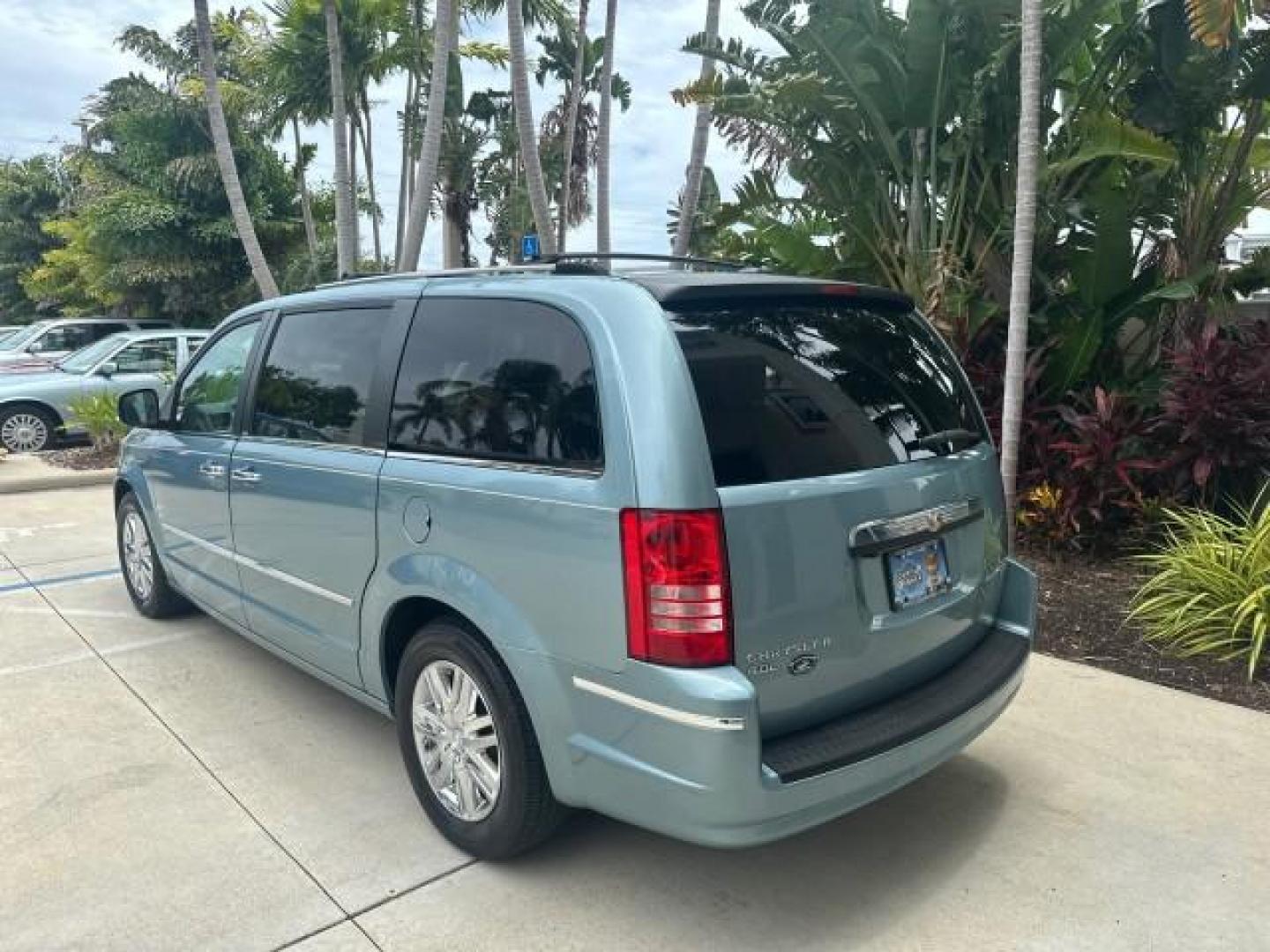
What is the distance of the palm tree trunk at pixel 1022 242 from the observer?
5.64 metres

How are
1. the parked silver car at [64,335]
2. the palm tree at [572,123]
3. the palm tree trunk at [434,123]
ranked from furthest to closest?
1. the palm tree at [572,123]
2. the parked silver car at [64,335]
3. the palm tree trunk at [434,123]

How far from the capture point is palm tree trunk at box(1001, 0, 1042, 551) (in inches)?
222

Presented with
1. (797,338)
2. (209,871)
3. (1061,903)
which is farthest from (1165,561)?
(209,871)

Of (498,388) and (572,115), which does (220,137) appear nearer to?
(572,115)

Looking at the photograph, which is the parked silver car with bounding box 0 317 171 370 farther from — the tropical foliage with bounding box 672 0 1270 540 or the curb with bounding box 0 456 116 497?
the tropical foliage with bounding box 672 0 1270 540

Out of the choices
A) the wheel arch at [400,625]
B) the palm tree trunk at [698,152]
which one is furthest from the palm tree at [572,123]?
the wheel arch at [400,625]

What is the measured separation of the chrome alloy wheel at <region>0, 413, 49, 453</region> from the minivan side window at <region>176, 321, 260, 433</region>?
353 inches

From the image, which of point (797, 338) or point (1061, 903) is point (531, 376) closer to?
point (797, 338)

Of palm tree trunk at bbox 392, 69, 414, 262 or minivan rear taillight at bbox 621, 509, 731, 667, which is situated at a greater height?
palm tree trunk at bbox 392, 69, 414, 262

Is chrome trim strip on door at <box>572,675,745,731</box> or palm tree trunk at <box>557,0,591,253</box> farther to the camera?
palm tree trunk at <box>557,0,591,253</box>

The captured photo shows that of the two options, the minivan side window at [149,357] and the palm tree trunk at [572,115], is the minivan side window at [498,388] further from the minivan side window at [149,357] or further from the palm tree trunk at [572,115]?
the palm tree trunk at [572,115]

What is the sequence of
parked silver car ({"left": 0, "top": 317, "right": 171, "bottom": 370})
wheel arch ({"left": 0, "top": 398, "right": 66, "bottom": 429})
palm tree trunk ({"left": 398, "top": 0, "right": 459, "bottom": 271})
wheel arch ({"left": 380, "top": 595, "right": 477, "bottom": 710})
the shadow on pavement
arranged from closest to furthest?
the shadow on pavement → wheel arch ({"left": 380, "top": 595, "right": 477, "bottom": 710}) → palm tree trunk ({"left": 398, "top": 0, "right": 459, "bottom": 271}) → wheel arch ({"left": 0, "top": 398, "right": 66, "bottom": 429}) → parked silver car ({"left": 0, "top": 317, "right": 171, "bottom": 370})

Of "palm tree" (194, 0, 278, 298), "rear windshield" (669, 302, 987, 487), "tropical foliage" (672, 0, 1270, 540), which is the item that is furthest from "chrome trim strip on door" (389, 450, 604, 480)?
"palm tree" (194, 0, 278, 298)

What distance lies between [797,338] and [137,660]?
3871mm
